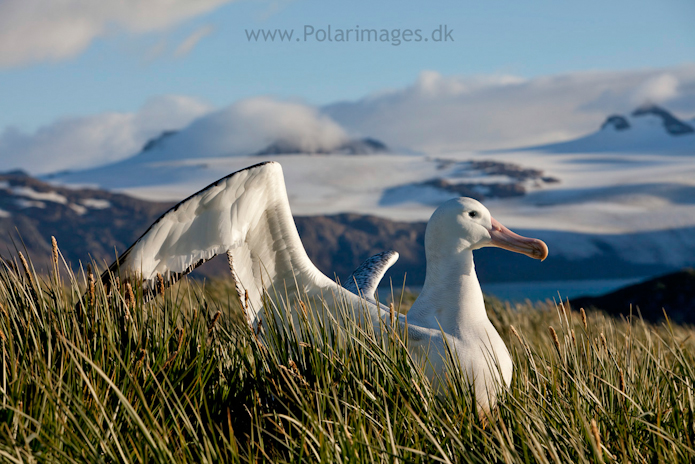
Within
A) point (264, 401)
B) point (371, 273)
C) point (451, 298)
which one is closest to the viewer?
point (264, 401)

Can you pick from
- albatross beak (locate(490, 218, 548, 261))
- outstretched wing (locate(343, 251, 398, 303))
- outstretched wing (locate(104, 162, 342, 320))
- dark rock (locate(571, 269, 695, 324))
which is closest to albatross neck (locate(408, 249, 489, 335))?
albatross beak (locate(490, 218, 548, 261))

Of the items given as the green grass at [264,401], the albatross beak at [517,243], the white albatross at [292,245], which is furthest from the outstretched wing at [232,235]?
the albatross beak at [517,243]

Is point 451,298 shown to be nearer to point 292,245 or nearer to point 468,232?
point 468,232

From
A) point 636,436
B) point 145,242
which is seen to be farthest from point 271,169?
point 636,436

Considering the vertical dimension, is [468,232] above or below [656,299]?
above

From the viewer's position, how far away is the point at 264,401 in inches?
99.0

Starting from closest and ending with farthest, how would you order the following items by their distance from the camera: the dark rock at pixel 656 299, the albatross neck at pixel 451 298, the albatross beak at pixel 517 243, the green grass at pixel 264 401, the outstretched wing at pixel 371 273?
1. the green grass at pixel 264 401
2. the albatross neck at pixel 451 298
3. the albatross beak at pixel 517 243
4. the outstretched wing at pixel 371 273
5. the dark rock at pixel 656 299

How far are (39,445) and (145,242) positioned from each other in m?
1.32

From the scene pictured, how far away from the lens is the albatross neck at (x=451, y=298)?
9.77ft

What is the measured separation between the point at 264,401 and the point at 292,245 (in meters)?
0.99

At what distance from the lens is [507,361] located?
2953 mm

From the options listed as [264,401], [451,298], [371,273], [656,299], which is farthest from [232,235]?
[656,299]

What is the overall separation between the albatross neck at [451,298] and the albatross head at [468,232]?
0.07 metres

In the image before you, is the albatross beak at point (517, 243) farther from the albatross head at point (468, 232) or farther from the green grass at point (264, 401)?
the green grass at point (264, 401)
